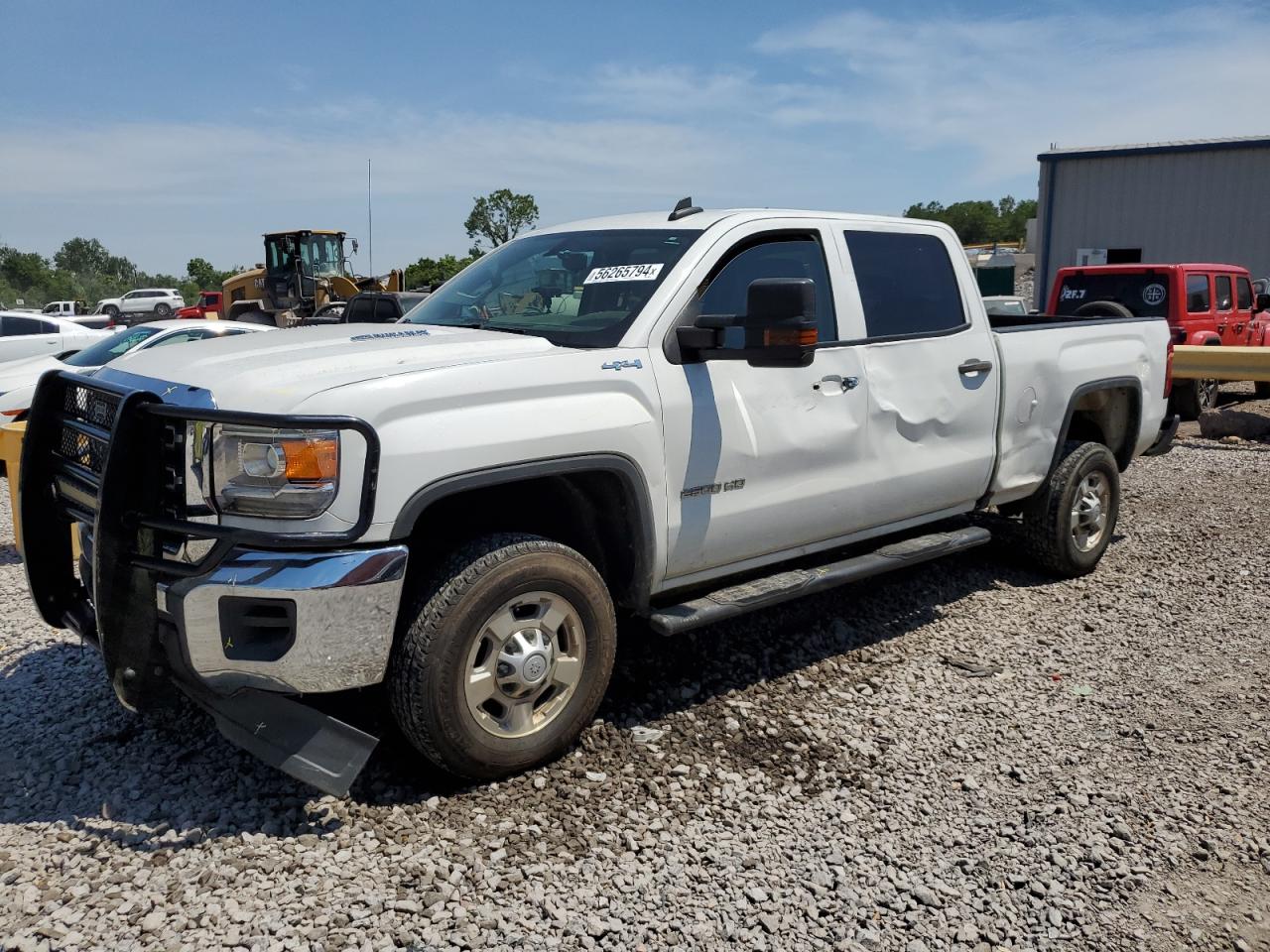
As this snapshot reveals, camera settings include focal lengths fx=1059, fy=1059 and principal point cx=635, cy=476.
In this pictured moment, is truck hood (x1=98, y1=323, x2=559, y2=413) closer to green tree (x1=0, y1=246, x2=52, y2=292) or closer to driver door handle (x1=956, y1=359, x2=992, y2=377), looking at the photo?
driver door handle (x1=956, y1=359, x2=992, y2=377)

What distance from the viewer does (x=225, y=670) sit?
3.08 m

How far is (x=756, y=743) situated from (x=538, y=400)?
1561 mm

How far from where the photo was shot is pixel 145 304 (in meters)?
47.0

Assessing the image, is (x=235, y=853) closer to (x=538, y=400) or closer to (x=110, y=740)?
(x=110, y=740)

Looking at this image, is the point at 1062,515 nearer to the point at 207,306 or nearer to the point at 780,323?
the point at 780,323

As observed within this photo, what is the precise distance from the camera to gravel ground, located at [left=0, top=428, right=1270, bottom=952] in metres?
2.88

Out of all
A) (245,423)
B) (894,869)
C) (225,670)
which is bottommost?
(894,869)

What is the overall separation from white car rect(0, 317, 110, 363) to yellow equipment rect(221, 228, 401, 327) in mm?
6373

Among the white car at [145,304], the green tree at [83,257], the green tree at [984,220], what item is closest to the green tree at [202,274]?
the green tree at [83,257]

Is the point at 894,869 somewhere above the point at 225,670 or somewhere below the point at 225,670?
below

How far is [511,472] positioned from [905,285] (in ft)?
8.01

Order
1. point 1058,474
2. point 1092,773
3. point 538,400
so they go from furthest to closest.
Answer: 1. point 1058,474
2. point 1092,773
3. point 538,400

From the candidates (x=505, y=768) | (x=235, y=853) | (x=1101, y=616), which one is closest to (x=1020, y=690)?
(x=1101, y=616)

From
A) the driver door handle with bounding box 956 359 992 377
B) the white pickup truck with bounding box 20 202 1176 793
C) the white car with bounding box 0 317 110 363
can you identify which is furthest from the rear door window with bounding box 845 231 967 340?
the white car with bounding box 0 317 110 363
